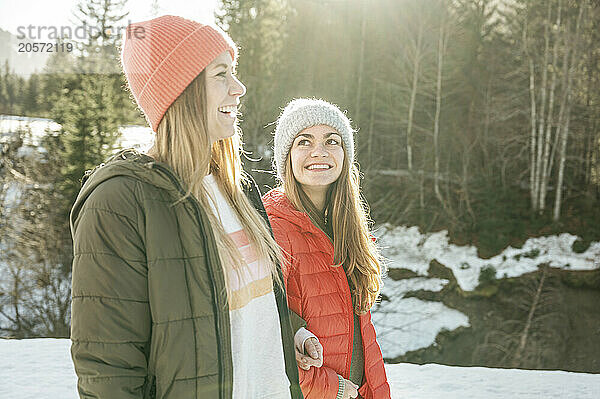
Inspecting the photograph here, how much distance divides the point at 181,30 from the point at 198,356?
2.43 feet

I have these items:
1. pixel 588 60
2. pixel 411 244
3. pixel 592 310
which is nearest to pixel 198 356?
pixel 592 310

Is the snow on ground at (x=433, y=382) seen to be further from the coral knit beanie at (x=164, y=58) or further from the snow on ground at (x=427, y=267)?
the snow on ground at (x=427, y=267)

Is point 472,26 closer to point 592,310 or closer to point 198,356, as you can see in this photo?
point 592,310

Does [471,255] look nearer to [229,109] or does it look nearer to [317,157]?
[317,157]

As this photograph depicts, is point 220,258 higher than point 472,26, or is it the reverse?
point 472,26

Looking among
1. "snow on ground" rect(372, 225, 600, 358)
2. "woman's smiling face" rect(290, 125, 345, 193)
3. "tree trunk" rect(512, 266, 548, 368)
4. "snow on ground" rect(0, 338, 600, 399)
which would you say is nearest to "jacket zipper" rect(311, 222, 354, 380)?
"woman's smiling face" rect(290, 125, 345, 193)

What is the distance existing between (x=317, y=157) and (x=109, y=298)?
1222 millimetres

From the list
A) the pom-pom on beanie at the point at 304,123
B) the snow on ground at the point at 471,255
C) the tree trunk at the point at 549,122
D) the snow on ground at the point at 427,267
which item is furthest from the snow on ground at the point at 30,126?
the pom-pom on beanie at the point at 304,123

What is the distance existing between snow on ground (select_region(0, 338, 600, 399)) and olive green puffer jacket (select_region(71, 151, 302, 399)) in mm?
3019

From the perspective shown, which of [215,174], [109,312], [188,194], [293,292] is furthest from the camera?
[293,292]

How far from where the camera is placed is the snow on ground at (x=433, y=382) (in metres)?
4.00

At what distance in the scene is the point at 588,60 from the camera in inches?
576

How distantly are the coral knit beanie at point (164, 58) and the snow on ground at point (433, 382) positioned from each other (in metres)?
3.19

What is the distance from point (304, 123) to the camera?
2.27 m
